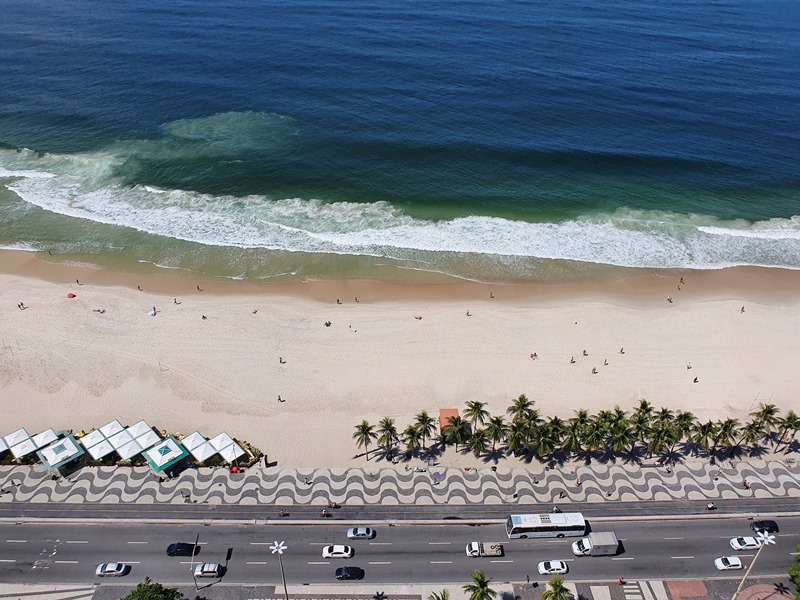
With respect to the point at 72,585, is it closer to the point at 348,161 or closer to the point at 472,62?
the point at 348,161

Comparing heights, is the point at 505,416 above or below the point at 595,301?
below

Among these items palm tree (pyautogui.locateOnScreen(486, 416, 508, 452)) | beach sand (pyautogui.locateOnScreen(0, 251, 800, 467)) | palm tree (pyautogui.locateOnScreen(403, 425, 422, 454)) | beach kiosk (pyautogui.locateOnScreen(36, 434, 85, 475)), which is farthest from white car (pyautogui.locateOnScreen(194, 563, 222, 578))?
palm tree (pyautogui.locateOnScreen(486, 416, 508, 452))

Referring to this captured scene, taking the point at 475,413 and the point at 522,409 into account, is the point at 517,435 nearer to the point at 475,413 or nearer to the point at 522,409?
the point at 522,409

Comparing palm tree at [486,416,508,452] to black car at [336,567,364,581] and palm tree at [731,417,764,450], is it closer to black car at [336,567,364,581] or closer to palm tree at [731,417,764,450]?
black car at [336,567,364,581]

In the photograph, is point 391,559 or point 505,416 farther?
point 505,416

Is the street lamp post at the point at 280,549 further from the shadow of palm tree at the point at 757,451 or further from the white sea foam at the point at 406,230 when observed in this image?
the shadow of palm tree at the point at 757,451

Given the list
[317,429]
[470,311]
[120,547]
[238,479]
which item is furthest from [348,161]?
[120,547]

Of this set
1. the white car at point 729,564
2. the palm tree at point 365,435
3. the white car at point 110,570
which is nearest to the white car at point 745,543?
the white car at point 729,564
